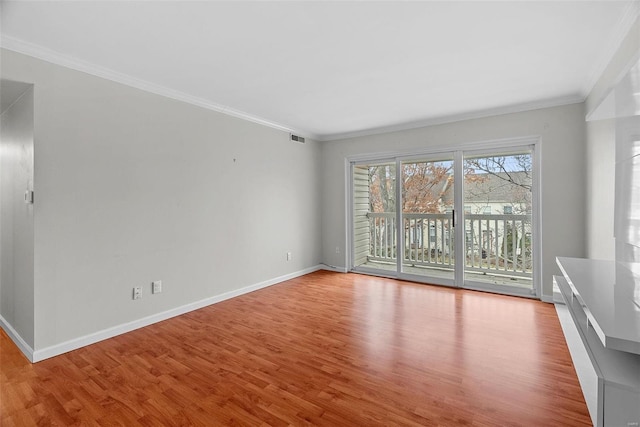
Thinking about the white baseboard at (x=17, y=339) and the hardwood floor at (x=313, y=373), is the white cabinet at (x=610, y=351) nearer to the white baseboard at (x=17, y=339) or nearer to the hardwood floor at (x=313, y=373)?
the hardwood floor at (x=313, y=373)

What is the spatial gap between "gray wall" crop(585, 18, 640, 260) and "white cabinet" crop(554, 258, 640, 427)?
151cm

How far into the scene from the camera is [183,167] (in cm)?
332

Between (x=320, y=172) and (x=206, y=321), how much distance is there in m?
3.32

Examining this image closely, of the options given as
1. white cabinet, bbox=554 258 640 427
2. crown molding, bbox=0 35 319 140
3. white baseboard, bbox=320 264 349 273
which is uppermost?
crown molding, bbox=0 35 319 140

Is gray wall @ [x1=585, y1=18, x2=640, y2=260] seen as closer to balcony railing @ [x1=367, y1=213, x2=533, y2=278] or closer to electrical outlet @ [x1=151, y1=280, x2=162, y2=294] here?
balcony railing @ [x1=367, y1=213, x2=533, y2=278]

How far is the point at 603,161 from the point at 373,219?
3.21 m

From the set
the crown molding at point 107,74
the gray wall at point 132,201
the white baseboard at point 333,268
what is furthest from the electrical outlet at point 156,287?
the white baseboard at point 333,268

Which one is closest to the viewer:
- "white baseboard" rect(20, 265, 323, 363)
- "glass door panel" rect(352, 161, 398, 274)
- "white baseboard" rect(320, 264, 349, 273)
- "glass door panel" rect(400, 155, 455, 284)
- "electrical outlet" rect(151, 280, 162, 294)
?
"white baseboard" rect(20, 265, 323, 363)

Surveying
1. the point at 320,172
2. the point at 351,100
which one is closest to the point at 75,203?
the point at 351,100

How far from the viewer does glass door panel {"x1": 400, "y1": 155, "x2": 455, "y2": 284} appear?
4.42 metres

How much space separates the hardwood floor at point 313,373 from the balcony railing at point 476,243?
0.97 m

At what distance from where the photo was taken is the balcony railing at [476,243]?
405 centimetres

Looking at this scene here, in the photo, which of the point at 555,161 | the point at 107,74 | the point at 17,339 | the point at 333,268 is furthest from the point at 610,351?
the point at 333,268

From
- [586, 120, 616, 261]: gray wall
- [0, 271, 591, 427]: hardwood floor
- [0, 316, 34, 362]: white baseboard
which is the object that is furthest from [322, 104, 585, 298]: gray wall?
[0, 316, 34, 362]: white baseboard
